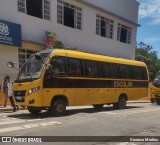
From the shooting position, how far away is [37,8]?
2402 cm

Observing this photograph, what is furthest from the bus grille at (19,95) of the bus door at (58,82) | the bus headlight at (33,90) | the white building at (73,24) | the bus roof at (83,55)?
the white building at (73,24)

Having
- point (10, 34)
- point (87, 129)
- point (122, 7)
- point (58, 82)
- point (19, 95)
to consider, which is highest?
point (122, 7)

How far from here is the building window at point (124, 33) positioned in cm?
3378

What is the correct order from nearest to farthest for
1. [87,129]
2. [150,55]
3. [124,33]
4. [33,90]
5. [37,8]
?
[87,129] → [33,90] → [37,8] → [124,33] → [150,55]

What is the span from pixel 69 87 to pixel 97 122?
2.93 meters

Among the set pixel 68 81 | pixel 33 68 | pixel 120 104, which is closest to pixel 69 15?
pixel 120 104

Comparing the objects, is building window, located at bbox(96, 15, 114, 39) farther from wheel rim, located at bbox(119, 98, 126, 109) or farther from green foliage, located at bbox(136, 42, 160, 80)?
green foliage, located at bbox(136, 42, 160, 80)

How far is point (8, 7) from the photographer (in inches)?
822

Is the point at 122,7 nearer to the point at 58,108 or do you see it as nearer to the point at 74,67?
the point at 74,67

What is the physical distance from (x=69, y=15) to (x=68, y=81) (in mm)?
14368

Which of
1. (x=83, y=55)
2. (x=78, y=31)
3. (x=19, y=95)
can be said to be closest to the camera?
(x=19, y=95)

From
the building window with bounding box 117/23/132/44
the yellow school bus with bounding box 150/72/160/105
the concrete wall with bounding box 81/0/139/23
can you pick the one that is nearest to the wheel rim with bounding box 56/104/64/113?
the yellow school bus with bounding box 150/72/160/105

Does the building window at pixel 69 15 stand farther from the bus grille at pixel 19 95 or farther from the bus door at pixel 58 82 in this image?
the bus grille at pixel 19 95

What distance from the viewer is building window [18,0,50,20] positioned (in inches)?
896
